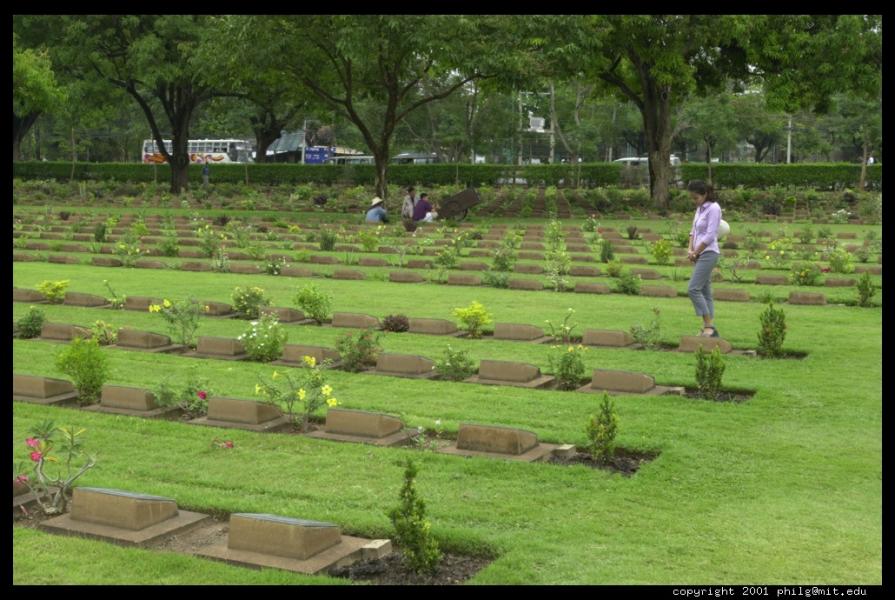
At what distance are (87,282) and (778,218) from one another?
64.4 feet

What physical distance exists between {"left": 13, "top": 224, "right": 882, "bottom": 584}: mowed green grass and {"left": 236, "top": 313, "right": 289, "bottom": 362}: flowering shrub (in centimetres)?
20

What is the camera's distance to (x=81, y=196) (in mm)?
37500

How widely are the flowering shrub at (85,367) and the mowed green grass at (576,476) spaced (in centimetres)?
44

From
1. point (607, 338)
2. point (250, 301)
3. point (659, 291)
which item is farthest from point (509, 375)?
point (659, 291)

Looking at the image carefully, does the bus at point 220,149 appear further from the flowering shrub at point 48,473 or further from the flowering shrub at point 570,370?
the flowering shrub at point 48,473

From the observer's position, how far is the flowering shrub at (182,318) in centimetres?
1149

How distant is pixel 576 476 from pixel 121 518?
2.64 meters

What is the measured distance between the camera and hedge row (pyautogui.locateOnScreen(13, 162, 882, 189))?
43.8 metres

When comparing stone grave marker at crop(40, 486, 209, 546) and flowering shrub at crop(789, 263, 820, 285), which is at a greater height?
flowering shrub at crop(789, 263, 820, 285)

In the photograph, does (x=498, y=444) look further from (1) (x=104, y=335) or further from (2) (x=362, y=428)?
(1) (x=104, y=335)

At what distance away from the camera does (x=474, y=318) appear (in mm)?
12016

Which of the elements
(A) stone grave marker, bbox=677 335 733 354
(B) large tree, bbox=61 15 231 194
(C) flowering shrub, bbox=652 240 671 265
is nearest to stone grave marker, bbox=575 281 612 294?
(C) flowering shrub, bbox=652 240 671 265

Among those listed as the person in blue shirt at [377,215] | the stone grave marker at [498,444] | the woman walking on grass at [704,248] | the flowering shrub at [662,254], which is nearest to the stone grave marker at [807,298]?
the woman walking on grass at [704,248]

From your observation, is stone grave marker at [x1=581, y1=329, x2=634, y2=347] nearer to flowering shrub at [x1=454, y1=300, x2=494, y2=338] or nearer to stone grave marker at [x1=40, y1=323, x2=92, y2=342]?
flowering shrub at [x1=454, y1=300, x2=494, y2=338]
